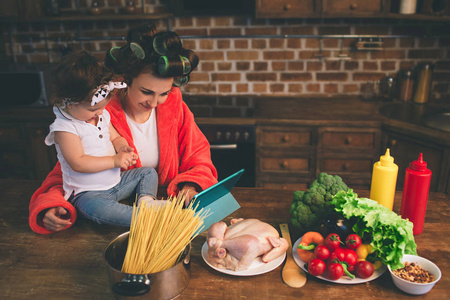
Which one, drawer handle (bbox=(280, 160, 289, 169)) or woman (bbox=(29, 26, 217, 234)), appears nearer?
woman (bbox=(29, 26, 217, 234))

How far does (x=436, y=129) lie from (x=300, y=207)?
152 cm

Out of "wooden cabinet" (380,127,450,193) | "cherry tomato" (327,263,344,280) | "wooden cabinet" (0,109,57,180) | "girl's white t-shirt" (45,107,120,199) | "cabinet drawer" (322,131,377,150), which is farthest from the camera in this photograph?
"wooden cabinet" (0,109,57,180)

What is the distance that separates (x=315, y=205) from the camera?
44.5 inches

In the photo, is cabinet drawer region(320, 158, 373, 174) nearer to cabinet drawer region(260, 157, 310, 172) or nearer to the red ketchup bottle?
cabinet drawer region(260, 157, 310, 172)

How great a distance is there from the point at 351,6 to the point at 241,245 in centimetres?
223

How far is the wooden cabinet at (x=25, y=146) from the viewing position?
279 centimetres

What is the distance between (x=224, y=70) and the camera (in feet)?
10.3

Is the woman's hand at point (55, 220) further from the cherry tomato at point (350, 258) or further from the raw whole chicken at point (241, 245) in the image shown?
the cherry tomato at point (350, 258)

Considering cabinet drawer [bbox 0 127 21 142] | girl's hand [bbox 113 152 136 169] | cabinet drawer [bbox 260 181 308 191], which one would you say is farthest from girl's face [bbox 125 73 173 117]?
cabinet drawer [bbox 0 127 21 142]

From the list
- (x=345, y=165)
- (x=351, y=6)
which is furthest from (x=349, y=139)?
(x=351, y=6)

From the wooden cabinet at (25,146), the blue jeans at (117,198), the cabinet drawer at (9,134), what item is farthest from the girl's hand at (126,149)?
the cabinet drawer at (9,134)

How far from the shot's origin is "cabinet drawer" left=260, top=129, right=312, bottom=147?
8.42 feet

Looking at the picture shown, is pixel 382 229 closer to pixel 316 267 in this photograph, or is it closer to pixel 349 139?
pixel 316 267

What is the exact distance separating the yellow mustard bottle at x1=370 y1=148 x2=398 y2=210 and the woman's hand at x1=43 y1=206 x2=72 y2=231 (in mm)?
973
